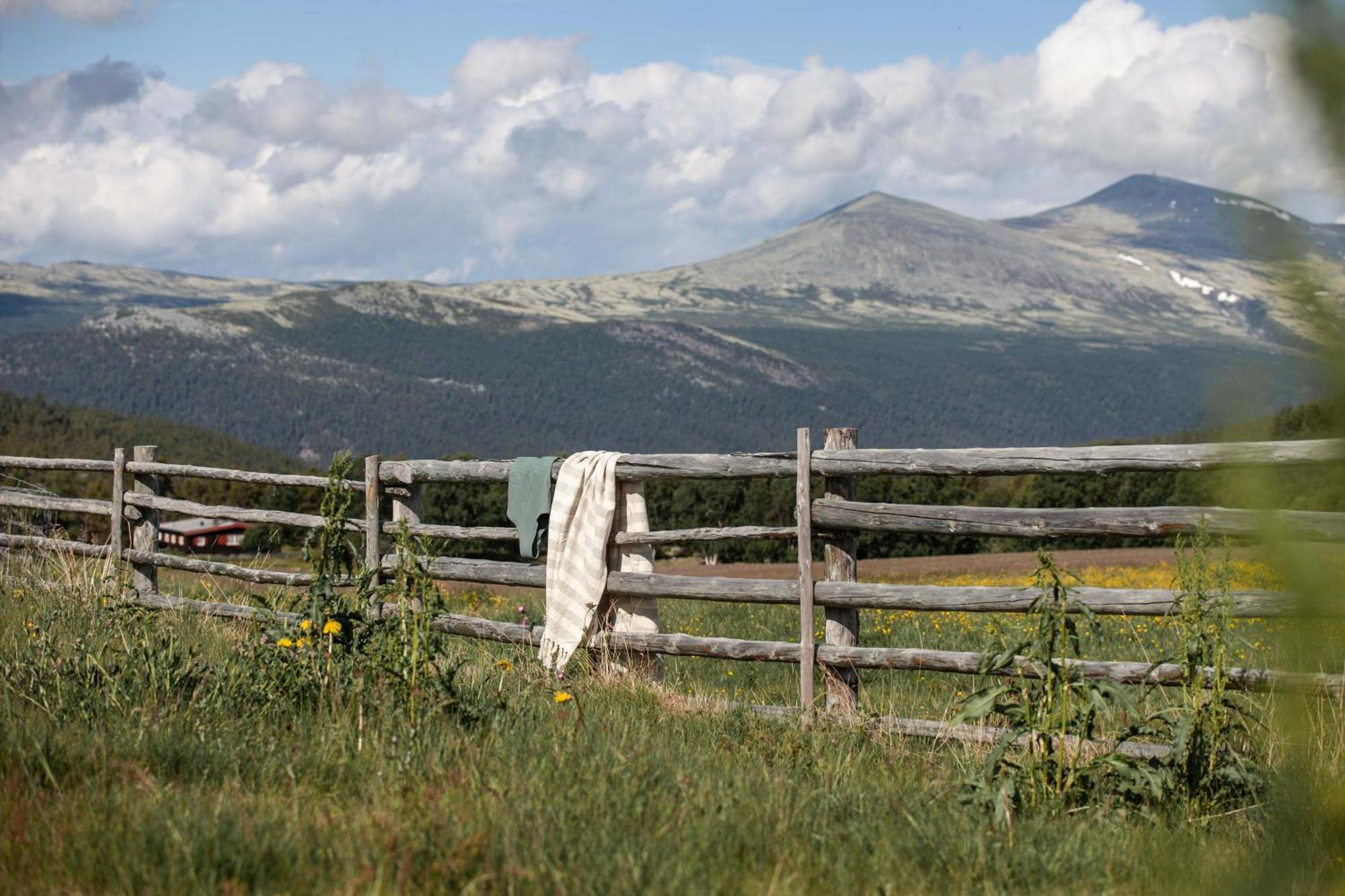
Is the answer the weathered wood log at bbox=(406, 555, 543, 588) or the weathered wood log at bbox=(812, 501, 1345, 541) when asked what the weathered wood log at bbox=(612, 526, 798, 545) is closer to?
the weathered wood log at bbox=(812, 501, 1345, 541)

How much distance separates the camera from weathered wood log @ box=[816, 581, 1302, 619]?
4.63m

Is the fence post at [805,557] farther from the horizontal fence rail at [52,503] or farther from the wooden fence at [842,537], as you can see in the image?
the horizontal fence rail at [52,503]

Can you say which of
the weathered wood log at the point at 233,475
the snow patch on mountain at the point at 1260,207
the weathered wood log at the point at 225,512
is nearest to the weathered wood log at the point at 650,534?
the weathered wood log at the point at 233,475

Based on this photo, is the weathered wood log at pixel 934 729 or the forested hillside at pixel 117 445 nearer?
the weathered wood log at pixel 934 729

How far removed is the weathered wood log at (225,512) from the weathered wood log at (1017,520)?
10.6 feet

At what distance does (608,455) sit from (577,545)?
498mm

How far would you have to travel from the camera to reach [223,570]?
8.07 meters

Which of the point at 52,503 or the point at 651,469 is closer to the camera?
the point at 651,469

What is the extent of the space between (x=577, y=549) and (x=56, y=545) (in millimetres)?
5043

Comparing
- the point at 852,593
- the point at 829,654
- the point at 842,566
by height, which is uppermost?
the point at 842,566

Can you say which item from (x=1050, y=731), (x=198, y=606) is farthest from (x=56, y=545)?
(x=1050, y=731)

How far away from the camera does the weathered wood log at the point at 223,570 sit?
25.2 ft

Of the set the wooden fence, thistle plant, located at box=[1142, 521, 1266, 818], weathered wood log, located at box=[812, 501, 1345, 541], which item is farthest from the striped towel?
thistle plant, located at box=[1142, 521, 1266, 818]

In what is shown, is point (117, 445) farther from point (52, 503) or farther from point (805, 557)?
point (805, 557)
